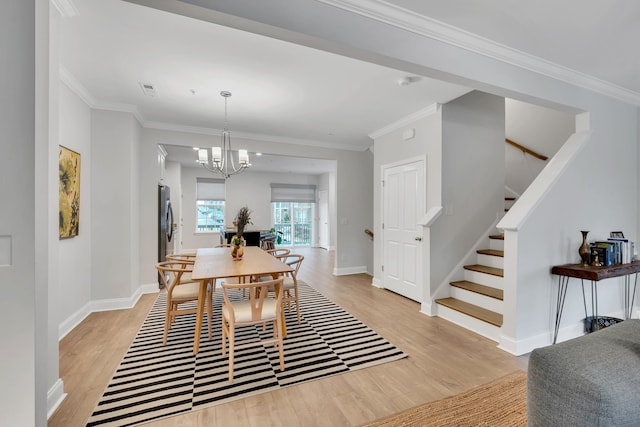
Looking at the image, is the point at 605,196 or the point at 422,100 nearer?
the point at 605,196

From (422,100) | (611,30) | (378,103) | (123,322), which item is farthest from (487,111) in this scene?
(123,322)

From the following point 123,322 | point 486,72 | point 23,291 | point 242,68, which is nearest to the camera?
point 23,291

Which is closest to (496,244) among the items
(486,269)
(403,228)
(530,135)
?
(486,269)

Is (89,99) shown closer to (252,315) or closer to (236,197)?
(252,315)

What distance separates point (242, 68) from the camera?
8.61 ft

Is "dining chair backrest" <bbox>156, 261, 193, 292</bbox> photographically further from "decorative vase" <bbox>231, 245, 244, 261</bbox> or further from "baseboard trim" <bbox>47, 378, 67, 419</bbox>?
"baseboard trim" <bbox>47, 378, 67, 419</bbox>

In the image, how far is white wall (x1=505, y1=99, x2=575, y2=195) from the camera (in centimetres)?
432

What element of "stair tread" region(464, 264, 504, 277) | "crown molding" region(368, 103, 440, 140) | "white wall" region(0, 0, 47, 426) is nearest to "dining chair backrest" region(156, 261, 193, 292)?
"white wall" region(0, 0, 47, 426)

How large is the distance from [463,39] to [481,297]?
2.61m

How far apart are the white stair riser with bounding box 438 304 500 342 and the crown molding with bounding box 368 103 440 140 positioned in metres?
2.49

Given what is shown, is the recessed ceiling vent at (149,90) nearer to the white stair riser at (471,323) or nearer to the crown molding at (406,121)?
the crown molding at (406,121)

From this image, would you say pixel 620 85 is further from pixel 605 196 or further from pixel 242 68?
pixel 242 68

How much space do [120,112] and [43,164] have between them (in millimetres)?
2827

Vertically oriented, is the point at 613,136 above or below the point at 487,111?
below
